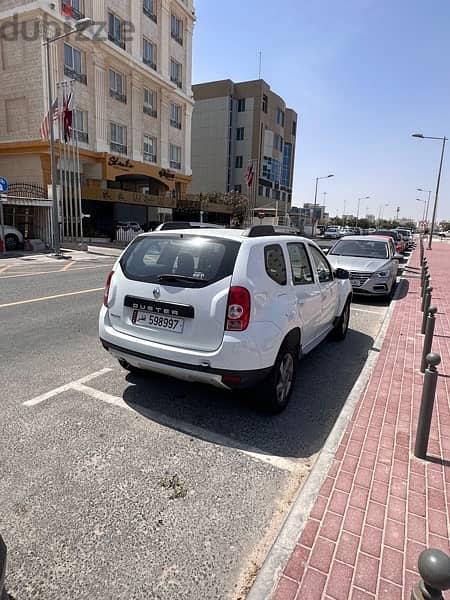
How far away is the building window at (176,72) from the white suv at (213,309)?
36.8 meters

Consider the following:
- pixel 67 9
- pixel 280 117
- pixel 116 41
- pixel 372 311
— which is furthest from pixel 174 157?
pixel 280 117

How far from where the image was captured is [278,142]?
65.4 metres

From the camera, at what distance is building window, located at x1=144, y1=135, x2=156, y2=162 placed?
33.3 m

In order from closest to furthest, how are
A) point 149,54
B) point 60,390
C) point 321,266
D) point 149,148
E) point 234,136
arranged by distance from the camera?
point 60,390
point 321,266
point 149,54
point 149,148
point 234,136

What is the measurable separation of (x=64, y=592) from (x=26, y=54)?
30036 millimetres

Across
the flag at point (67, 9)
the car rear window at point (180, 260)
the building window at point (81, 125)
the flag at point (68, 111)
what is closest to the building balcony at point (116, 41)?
the flag at point (67, 9)

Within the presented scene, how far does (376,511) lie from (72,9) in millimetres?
31631

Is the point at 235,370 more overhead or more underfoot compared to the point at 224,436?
more overhead

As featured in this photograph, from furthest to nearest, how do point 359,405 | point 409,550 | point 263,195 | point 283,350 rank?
point 263,195 < point 359,405 < point 283,350 < point 409,550

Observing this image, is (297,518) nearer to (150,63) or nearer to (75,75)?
(75,75)

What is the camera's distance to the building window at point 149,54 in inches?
1242

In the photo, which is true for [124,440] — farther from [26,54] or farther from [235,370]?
[26,54]

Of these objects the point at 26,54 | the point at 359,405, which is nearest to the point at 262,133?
the point at 26,54

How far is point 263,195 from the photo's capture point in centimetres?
6316
